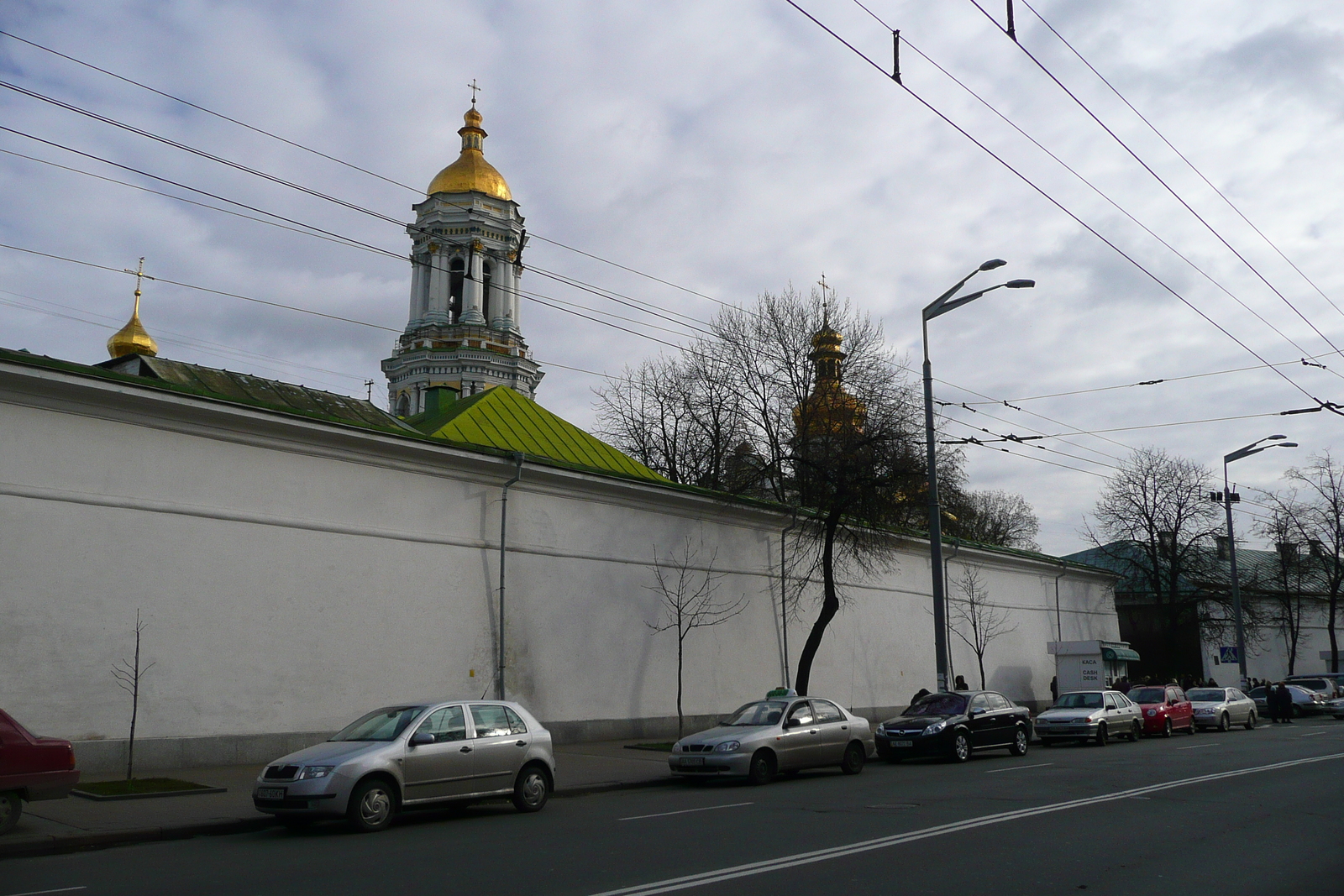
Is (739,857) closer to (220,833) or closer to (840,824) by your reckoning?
(840,824)

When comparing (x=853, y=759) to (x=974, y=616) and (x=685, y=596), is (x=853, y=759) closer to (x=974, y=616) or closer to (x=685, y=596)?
(x=685, y=596)

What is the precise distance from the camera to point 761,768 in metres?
16.6

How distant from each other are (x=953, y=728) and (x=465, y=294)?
35755 mm

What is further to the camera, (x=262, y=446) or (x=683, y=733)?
(x=683, y=733)

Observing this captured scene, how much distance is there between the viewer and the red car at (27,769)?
10719 mm

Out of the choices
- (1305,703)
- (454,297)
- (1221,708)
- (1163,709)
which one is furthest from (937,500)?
(454,297)

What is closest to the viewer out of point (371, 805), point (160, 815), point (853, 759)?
point (371, 805)

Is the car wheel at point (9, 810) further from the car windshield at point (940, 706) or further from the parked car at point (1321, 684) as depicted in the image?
the parked car at point (1321, 684)

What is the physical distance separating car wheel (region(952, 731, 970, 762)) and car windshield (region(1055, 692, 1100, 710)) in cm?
701

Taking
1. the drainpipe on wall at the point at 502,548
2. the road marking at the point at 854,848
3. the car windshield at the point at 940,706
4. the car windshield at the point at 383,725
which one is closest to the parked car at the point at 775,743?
the car windshield at the point at 940,706

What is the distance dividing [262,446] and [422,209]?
32.6 m

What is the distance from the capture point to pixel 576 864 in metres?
8.95

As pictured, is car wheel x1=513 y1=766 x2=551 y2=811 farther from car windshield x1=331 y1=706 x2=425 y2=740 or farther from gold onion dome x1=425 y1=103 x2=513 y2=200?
gold onion dome x1=425 y1=103 x2=513 y2=200

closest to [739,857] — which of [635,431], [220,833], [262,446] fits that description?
[220,833]
